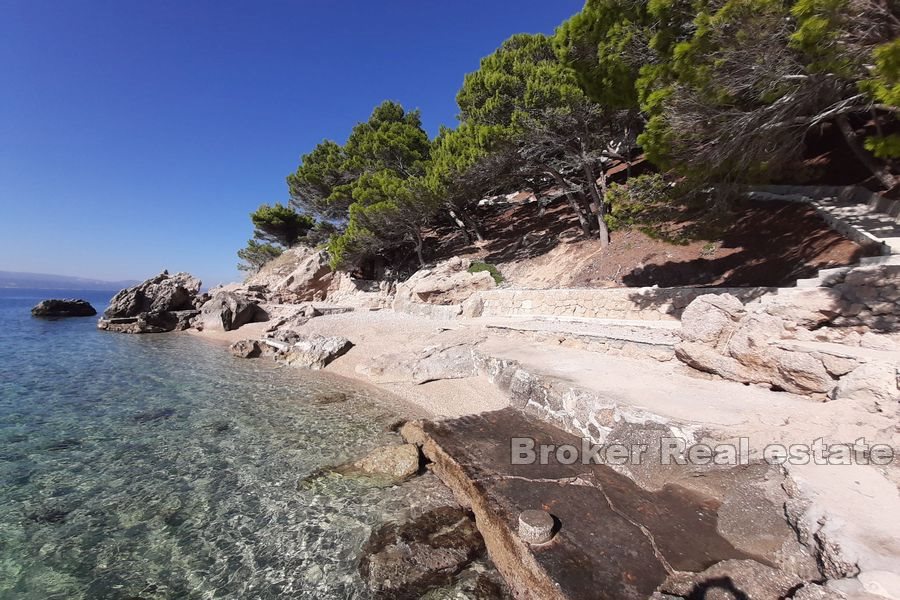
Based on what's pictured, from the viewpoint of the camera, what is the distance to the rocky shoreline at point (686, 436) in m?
3.14

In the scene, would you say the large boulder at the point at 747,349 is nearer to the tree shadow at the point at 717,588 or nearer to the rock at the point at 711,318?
the rock at the point at 711,318

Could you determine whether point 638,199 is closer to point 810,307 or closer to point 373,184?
point 810,307

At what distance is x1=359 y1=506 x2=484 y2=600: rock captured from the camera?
12.4 ft

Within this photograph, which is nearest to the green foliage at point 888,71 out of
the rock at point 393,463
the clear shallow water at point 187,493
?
the clear shallow water at point 187,493

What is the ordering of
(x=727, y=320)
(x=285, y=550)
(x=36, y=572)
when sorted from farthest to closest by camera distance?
(x=727, y=320)
(x=285, y=550)
(x=36, y=572)

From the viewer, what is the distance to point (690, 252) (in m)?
13.3

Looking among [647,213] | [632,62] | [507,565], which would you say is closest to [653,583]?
[507,565]

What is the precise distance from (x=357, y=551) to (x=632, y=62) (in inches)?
475

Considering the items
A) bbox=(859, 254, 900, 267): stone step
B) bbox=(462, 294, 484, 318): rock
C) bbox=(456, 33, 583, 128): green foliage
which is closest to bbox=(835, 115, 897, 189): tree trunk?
bbox=(859, 254, 900, 267): stone step

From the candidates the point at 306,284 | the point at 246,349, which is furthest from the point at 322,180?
the point at 246,349

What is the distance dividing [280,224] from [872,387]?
4282 centimetres

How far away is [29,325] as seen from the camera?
28312mm

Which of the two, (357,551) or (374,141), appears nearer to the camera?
(357,551)

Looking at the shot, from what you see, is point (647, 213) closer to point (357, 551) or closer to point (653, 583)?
point (653, 583)
